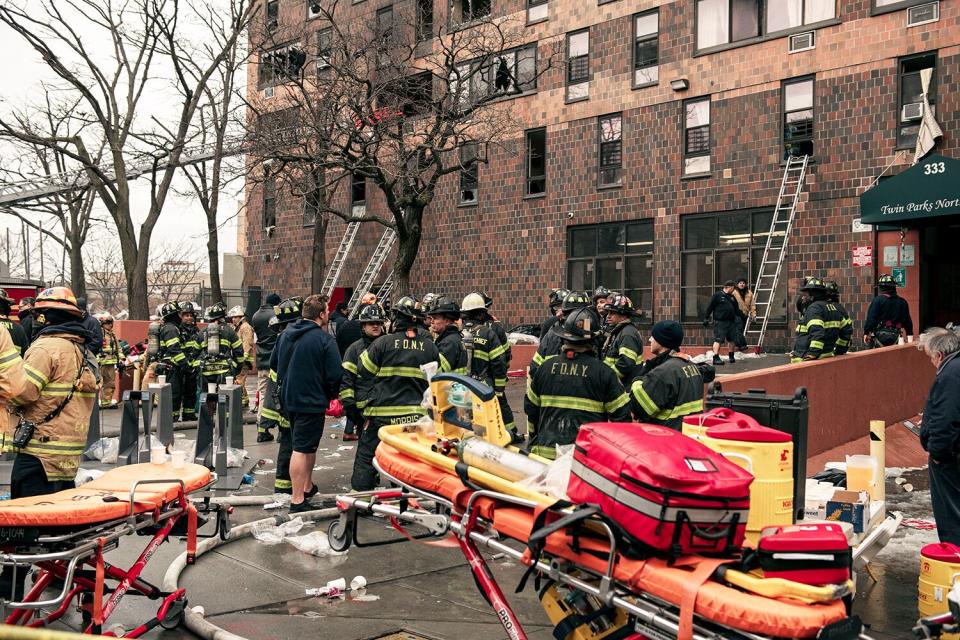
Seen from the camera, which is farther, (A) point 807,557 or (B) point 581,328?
(B) point 581,328

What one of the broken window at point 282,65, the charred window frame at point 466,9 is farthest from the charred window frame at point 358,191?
the charred window frame at point 466,9

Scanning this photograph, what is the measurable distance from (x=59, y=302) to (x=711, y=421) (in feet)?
14.5

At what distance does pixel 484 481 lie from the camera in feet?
14.5

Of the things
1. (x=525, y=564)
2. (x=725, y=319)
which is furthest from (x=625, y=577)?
(x=725, y=319)

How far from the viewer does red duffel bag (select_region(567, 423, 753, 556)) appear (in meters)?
3.50

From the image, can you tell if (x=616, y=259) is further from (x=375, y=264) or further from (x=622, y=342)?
(x=622, y=342)

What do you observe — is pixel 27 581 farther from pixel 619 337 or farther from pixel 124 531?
pixel 619 337

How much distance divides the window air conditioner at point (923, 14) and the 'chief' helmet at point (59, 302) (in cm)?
1883

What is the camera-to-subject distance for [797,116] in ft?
67.7

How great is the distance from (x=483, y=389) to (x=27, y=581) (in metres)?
3.56

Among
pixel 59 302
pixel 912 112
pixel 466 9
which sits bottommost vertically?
pixel 59 302

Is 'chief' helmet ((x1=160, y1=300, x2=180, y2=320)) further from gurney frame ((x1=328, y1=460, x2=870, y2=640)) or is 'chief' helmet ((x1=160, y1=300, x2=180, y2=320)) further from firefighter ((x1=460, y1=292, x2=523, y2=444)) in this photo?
gurney frame ((x1=328, y1=460, x2=870, y2=640))

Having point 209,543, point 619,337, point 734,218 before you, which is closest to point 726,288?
point 734,218

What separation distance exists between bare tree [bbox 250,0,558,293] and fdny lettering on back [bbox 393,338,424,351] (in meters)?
15.1
